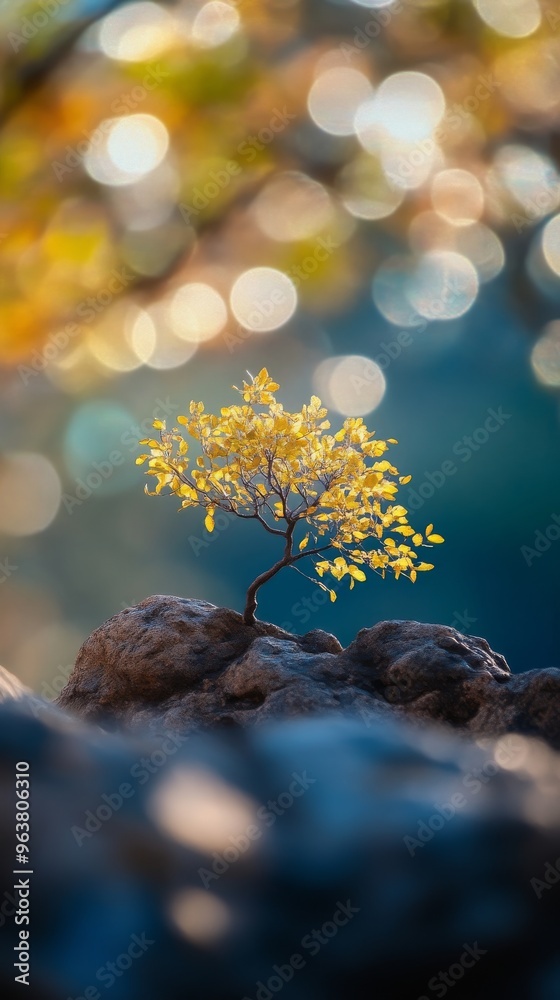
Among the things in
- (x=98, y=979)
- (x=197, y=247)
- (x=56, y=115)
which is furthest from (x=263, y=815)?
(x=56, y=115)

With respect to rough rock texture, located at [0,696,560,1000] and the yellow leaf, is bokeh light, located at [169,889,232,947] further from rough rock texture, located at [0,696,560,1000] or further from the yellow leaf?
the yellow leaf

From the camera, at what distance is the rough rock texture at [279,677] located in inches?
149

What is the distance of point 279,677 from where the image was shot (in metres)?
3.99

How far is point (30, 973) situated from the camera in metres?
1.47

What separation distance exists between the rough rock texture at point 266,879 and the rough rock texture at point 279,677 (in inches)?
52.0

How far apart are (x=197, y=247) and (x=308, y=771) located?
1.70 metres

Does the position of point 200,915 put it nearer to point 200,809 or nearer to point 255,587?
point 200,809

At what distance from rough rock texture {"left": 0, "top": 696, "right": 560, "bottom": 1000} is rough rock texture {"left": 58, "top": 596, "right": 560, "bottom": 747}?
1320 mm

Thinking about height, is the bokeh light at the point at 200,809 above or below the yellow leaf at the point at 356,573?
below

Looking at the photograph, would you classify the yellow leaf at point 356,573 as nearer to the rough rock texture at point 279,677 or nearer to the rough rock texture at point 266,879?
the rough rock texture at point 279,677

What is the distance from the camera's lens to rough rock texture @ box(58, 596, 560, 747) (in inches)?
149

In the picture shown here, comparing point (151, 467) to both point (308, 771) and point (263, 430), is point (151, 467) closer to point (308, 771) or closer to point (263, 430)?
point (263, 430)

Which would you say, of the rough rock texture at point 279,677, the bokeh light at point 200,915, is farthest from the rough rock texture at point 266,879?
the rough rock texture at point 279,677

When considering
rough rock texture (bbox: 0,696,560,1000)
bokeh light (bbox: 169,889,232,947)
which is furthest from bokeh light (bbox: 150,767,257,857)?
bokeh light (bbox: 169,889,232,947)
